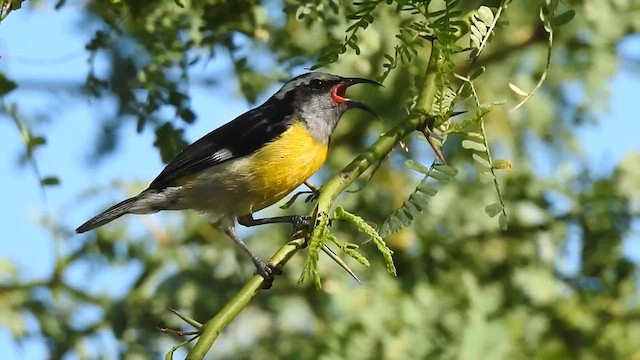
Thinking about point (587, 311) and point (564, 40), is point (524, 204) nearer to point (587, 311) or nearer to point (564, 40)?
point (587, 311)

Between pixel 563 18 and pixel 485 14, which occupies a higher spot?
pixel 485 14

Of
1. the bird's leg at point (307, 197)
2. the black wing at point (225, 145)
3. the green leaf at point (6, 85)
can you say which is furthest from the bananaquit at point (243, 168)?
the green leaf at point (6, 85)

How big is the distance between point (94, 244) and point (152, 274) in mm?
217

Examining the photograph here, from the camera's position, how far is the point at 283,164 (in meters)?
2.81

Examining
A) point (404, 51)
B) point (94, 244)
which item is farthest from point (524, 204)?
point (404, 51)

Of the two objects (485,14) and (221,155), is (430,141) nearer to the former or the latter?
(485,14)

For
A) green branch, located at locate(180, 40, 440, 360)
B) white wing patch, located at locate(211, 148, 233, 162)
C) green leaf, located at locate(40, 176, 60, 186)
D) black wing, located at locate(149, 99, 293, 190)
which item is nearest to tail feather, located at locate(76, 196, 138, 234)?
black wing, located at locate(149, 99, 293, 190)

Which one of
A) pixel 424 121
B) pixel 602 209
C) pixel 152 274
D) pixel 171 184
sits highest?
pixel 424 121

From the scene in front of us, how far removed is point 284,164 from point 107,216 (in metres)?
0.48

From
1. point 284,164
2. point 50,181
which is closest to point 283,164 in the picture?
point 284,164

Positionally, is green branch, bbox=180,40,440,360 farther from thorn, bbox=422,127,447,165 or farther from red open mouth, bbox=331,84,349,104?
red open mouth, bbox=331,84,349,104

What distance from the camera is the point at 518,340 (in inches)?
121

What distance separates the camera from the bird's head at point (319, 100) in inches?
119

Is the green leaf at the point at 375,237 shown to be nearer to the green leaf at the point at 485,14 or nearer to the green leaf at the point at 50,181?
the green leaf at the point at 485,14
